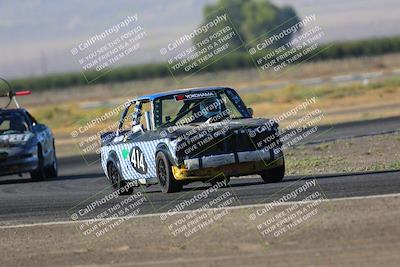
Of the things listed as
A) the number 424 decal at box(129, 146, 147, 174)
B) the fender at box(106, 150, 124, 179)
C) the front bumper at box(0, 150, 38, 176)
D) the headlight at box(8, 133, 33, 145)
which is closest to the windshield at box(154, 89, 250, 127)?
the number 424 decal at box(129, 146, 147, 174)

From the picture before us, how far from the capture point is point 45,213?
50.2ft

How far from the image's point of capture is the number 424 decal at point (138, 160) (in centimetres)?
1716

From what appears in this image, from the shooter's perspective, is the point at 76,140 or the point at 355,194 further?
the point at 76,140

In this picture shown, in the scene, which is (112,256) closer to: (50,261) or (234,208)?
(50,261)

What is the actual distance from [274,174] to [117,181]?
2.74m

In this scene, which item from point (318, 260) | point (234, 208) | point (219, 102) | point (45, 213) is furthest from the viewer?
point (219, 102)

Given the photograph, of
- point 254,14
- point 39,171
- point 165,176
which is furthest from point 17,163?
point 254,14

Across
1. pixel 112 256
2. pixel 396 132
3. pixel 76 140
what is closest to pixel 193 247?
pixel 112 256

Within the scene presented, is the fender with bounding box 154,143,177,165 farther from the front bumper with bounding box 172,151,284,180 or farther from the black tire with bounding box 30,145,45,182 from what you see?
the black tire with bounding box 30,145,45,182

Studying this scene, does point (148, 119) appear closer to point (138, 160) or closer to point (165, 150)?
point (138, 160)

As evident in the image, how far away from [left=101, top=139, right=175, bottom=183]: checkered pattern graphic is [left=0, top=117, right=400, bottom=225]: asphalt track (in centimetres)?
32

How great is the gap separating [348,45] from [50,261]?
305ft

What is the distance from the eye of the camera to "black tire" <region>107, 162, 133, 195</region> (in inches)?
715

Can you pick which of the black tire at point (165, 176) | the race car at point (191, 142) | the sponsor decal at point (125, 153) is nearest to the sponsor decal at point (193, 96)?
the race car at point (191, 142)
